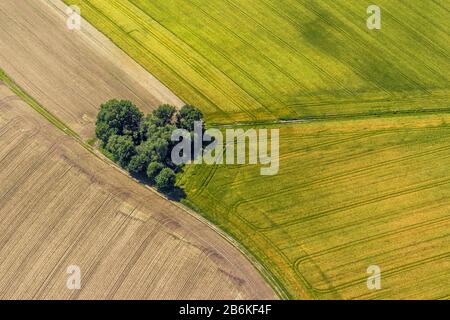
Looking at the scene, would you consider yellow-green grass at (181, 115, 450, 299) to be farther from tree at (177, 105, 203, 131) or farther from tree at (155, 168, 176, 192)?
tree at (177, 105, 203, 131)

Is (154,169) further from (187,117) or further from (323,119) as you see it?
(323,119)

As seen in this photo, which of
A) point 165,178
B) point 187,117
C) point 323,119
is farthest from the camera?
point 323,119

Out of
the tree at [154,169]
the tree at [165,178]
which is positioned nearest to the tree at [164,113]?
the tree at [154,169]

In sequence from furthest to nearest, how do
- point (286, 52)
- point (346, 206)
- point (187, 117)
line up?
1. point (286, 52)
2. point (187, 117)
3. point (346, 206)

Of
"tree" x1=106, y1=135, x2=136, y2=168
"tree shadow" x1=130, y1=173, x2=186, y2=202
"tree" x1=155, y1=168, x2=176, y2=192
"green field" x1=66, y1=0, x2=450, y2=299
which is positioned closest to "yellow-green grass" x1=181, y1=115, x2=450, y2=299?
"green field" x1=66, y1=0, x2=450, y2=299

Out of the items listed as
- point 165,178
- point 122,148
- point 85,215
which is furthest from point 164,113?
point 85,215

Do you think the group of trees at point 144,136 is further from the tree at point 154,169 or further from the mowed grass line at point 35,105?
the mowed grass line at point 35,105
